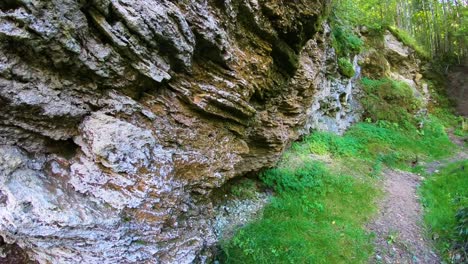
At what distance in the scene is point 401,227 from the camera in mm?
6508

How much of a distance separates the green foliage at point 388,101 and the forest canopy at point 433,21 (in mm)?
4663

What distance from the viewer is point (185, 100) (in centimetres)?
440

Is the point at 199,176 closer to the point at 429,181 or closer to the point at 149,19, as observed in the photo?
the point at 149,19

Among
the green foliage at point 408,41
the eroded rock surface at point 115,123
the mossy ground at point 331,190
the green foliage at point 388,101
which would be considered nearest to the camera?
the eroded rock surface at point 115,123

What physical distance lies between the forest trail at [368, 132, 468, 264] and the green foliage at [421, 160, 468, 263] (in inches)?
8.7

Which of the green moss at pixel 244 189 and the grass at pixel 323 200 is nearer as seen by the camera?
the grass at pixel 323 200

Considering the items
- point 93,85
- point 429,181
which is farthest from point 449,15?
point 93,85

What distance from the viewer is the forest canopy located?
18.7m

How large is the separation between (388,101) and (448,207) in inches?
334

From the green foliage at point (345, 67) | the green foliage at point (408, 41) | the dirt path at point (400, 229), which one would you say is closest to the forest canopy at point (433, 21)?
the green foliage at point (408, 41)

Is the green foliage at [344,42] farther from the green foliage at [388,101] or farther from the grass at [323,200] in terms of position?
the grass at [323,200]

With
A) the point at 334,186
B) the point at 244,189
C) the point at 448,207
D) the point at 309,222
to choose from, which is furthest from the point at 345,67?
the point at 309,222

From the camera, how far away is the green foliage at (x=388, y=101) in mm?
13852

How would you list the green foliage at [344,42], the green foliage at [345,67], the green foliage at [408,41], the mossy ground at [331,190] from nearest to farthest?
the mossy ground at [331,190] < the green foliage at [345,67] < the green foliage at [344,42] < the green foliage at [408,41]
